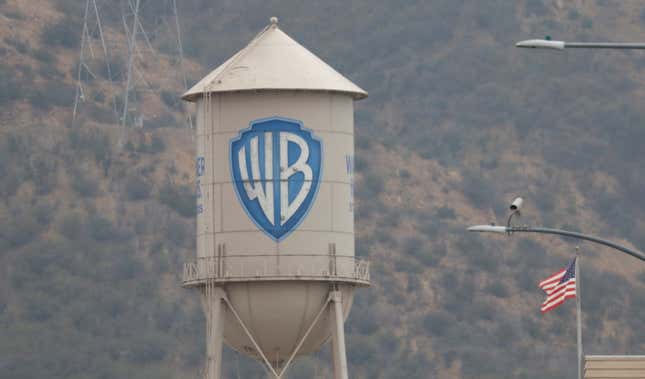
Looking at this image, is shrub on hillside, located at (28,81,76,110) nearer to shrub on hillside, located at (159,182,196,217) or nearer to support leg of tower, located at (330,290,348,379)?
shrub on hillside, located at (159,182,196,217)

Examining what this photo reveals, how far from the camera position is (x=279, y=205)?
53.1 metres

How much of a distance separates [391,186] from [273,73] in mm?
69256

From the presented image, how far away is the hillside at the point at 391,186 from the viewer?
10406 centimetres

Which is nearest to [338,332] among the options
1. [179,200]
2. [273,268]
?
[273,268]

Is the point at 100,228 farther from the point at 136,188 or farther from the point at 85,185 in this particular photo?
the point at 136,188

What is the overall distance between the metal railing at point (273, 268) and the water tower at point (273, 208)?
25 mm

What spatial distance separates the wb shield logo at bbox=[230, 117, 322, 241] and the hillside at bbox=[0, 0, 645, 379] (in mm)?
43236

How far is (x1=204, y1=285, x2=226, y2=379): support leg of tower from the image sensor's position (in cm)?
5356

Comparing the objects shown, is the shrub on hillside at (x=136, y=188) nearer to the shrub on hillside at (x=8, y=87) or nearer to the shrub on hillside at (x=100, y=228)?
the shrub on hillside at (x=100, y=228)

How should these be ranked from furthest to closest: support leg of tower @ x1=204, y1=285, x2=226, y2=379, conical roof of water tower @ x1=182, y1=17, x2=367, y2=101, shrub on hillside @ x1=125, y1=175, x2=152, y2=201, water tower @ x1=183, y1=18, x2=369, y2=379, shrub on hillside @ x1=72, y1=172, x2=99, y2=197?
shrub on hillside @ x1=125, y1=175, x2=152, y2=201, shrub on hillside @ x1=72, y1=172, x2=99, y2=197, conical roof of water tower @ x1=182, y1=17, x2=367, y2=101, support leg of tower @ x1=204, y1=285, x2=226, y2=379, water tower @ x1=183, y1=18, x2=369, y2=379

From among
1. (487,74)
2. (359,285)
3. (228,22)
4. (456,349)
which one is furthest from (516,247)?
(359,285)

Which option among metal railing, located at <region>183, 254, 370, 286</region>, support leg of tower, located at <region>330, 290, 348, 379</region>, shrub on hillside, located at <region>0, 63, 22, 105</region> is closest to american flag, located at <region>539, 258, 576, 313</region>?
support leg of tower, located at <region>330, 290, 348, 379</region>

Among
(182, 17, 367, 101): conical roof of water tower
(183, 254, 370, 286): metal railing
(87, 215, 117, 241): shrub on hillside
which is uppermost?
(182, 17, 367, 101): conical roof of water tower

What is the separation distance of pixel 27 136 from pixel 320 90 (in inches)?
2511
